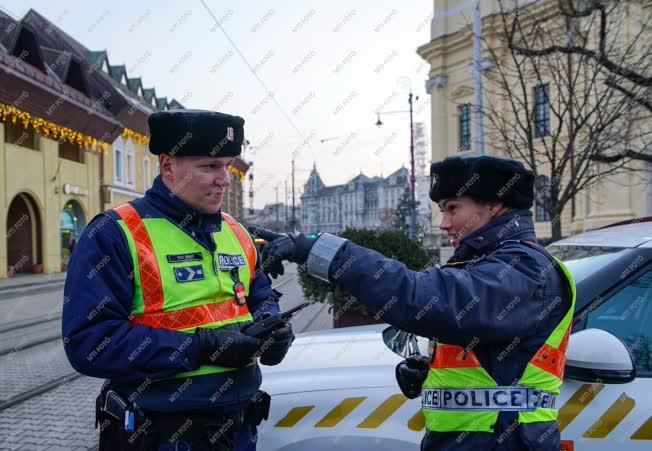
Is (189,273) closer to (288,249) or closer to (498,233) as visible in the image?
(288,249)

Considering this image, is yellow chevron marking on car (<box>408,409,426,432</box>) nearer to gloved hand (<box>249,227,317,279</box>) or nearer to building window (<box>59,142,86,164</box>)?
gloved hand (<box>249,227,317,279</box>)

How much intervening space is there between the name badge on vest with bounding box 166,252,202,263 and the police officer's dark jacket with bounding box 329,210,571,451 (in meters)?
0.64

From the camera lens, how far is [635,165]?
20.2 meters

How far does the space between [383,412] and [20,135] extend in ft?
83.4

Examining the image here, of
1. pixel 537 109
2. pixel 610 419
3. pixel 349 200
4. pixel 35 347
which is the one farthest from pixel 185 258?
pixel 349 200

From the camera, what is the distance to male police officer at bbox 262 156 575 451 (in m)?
1.55

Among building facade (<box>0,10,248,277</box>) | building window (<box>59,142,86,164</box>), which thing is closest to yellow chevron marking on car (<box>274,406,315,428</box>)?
building facade (<box>0,10,248,277</box>)

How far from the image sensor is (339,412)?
7.76ft

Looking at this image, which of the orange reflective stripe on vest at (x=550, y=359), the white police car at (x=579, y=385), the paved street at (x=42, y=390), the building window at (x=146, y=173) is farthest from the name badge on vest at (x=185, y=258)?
the building window at (x=146, y=173)

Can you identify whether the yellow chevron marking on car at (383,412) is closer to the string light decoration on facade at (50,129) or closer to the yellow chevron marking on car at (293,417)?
the yellow chevron marking on car at (293,417)

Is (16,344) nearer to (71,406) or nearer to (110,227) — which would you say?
(71,406)

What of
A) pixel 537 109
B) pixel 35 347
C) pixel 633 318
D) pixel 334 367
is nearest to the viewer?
pixel 633 318

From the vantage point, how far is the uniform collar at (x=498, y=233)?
180cm

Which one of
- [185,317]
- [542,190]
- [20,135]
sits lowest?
[185,317]
